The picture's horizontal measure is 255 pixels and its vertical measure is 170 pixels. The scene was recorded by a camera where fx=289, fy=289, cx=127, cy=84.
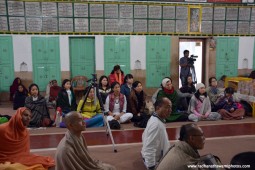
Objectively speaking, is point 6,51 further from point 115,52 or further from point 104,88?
point 104,88

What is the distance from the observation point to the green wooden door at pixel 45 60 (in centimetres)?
796

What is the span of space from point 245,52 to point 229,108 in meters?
3.76

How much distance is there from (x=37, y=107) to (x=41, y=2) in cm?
355

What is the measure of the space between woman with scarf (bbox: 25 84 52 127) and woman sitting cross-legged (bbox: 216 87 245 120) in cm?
356

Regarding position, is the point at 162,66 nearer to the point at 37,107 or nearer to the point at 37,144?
the point at 37,107

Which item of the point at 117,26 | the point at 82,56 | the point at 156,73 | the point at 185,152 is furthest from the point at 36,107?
the point at 156,73

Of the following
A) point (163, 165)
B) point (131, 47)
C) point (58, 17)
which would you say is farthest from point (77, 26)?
point (163, 165)

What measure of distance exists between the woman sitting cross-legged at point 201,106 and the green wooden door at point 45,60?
399cm

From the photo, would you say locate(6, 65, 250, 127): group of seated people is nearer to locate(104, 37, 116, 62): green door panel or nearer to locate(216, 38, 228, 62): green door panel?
locate(104, 37, 116, 62): green door panel

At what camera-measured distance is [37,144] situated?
4426 mm

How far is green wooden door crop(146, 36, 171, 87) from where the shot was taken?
8.56 m

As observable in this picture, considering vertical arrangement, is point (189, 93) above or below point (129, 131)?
above

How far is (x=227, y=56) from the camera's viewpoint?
906 cm

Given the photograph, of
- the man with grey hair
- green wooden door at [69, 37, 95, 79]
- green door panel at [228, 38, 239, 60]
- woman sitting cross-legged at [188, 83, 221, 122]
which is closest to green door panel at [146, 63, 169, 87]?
green wooden door at [69, 37, 95, 79]
